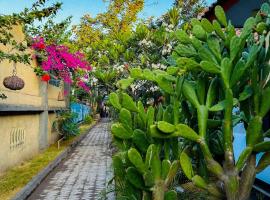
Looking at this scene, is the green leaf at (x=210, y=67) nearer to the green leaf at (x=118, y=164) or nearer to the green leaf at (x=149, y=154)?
the green leaf at (x=149, y=154)

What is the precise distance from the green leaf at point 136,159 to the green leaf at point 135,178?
0.11 metres

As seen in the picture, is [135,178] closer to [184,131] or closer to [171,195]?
[171,195]

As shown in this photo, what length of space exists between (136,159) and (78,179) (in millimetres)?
6246

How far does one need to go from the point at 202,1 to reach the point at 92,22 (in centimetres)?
1773

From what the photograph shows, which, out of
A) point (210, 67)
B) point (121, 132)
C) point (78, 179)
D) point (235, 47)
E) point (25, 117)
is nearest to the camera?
point (210, 67)

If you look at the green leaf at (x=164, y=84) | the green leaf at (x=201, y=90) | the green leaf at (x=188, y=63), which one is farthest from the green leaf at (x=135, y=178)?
the green leaf at (x=188, y=63)

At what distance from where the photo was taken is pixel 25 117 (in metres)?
12.4

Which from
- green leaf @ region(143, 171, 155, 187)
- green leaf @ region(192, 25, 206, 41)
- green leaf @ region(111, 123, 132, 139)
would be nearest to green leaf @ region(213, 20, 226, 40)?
green leaf @ region(192, 25, 206, 41)

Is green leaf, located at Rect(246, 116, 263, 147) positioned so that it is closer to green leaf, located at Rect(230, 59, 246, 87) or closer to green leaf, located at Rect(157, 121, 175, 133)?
green leaf, located at Rect(230, 59, 246, 87)

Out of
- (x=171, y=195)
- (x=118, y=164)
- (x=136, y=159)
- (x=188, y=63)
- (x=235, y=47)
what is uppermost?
(x=235, y=47)

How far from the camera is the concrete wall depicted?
10.1m

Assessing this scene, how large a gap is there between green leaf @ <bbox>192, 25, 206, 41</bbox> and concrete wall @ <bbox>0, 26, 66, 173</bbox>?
430 cm

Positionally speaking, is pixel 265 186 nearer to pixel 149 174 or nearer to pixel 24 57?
pixel 149 174

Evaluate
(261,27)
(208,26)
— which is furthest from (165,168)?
(261,27)
